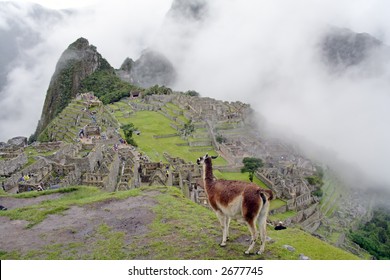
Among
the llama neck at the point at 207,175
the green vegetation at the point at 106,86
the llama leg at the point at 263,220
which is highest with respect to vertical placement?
the green vegetation at the point at 106,86

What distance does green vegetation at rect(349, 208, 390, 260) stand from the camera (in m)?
34.4

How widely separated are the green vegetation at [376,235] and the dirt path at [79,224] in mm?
29179

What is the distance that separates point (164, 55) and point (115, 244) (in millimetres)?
149162

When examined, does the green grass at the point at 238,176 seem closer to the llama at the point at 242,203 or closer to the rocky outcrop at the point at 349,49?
the llama at the point at 242,203

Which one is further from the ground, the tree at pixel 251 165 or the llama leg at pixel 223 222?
the tree at pixel 251 165

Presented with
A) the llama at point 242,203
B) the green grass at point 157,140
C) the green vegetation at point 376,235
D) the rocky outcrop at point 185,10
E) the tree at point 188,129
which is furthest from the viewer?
the rocky outcrop at point 185,10

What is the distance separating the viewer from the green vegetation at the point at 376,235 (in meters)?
34.4

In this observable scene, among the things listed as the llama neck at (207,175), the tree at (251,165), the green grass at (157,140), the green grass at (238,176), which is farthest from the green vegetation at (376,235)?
the llama neck at (207,175)

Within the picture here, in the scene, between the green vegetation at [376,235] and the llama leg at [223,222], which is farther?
the green vegetation at [376,235]

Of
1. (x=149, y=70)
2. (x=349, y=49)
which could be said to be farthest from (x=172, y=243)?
(x=349, y=49)

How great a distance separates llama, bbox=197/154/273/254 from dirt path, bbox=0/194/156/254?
81.6 inches

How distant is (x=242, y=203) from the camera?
23.4ft
